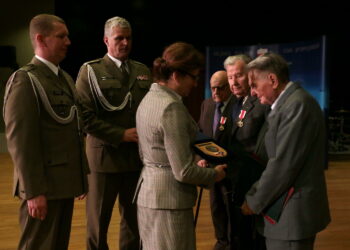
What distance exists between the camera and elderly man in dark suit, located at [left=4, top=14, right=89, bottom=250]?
7.01ft

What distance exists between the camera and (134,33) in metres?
10.9

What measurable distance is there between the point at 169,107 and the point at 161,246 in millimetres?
628

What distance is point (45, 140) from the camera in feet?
7.34

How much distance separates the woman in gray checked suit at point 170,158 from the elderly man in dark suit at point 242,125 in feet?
1.41

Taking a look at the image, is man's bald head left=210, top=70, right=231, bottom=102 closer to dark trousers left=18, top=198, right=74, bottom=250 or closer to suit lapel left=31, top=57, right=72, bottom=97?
suit lapel left=31, top=57, right=72, bottom=97

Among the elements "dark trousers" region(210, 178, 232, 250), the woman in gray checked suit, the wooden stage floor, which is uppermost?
the woman in gray checked suit

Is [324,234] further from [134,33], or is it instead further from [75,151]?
[134,33]

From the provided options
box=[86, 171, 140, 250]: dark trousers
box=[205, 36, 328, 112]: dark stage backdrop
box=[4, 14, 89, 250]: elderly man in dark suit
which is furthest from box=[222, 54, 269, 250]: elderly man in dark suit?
box=[205, 36, 328, 112]: dark stage backdrop

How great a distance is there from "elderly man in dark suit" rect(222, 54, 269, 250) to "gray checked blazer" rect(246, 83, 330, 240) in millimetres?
458

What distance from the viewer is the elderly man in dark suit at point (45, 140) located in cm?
214

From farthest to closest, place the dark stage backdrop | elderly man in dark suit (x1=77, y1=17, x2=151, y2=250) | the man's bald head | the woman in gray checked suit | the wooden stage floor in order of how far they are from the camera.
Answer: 1. the dark stage backdrop
2. the wooden stage floor
3. the man's bald head
4. elderly man in dark suit (x1=77, y1=17, x2=151, y2=250)
5. the woman in gray checked suit

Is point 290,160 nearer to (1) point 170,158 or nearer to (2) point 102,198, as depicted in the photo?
(1) point 170,158

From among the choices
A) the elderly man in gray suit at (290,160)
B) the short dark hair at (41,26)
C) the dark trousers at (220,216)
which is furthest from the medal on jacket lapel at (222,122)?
the short dark hair at (41,26)

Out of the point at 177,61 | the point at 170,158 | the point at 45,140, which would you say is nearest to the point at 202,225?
the point at 45,140
